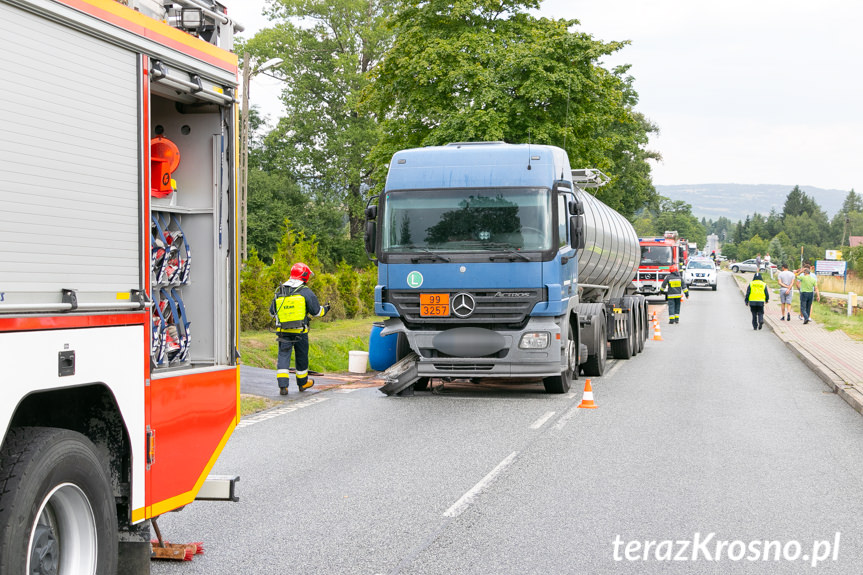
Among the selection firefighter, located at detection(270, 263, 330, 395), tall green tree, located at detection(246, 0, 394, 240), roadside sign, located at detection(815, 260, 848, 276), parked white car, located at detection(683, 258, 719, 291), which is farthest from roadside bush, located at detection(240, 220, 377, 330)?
roadside sign, located at detection(815, 260, 848, 276)

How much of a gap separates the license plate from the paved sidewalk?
550cm

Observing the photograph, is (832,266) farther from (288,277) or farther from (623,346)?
(288,277)

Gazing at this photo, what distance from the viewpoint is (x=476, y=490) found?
24.7ft

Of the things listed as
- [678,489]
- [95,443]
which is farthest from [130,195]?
[678,489]

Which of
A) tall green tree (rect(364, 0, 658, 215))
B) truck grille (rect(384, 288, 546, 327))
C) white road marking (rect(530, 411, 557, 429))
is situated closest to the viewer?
white road marking (rect(530, 411, 557, 429))

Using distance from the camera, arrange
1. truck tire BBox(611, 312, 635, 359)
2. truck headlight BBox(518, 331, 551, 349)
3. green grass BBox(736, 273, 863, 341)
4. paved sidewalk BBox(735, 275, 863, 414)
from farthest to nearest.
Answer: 1. green grass BBox(736, 273, 863, 341)
2. truck tire BBox(611, 312, 635, 359)
3. paved sidewalk BBox(735, 275, 863, 414)
4. truck headlight BBox(518, 331, 551, 349)

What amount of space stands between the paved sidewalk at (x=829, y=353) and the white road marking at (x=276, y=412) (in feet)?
23.5

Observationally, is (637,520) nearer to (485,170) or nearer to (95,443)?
(95,443)

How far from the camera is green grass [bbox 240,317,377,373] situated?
18.3 meters

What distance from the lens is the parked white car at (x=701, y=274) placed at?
62.0 m

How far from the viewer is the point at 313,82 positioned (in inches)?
2168

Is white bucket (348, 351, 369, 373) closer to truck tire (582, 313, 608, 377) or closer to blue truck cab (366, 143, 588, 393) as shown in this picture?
blue truck cab (366, 143, 588, 393)

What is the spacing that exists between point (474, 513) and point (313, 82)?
166ft

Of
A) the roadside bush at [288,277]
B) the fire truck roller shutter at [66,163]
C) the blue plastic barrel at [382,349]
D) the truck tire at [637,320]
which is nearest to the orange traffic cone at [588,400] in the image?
the blue plastic barrel at [382,349]
